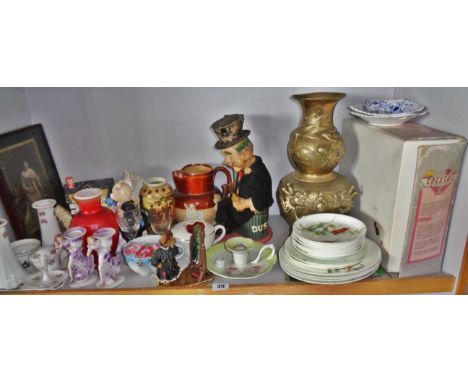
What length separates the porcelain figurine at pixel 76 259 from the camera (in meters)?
0.79

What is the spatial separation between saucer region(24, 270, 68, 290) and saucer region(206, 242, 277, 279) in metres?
0.31

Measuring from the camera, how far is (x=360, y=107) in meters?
0.96

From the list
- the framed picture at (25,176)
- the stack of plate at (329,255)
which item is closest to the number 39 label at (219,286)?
the stack of plate at (329,255)

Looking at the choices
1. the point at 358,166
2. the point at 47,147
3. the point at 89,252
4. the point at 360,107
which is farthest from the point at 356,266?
the point at 47,147

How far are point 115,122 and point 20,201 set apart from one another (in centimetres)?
31

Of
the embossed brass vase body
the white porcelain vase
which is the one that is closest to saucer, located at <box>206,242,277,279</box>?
the embossed brass vase body

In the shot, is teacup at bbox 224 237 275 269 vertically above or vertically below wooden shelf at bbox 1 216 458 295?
above

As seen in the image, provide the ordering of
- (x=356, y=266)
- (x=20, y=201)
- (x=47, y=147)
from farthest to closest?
(x=47, y=147), (x=20, y=201), (x=356, y=266)

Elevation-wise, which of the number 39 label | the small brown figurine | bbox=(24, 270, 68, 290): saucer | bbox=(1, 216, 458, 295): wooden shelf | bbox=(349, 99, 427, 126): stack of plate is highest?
bbox=(349, 99, 427, 126): stack of plate

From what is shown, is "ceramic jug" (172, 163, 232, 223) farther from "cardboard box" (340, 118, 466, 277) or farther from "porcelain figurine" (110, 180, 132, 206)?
"cardboard box" (340, 118, 466, 277)

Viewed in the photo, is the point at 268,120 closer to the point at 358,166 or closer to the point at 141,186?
the point at 358,166

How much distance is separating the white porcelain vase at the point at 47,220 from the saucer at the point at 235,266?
0.37m

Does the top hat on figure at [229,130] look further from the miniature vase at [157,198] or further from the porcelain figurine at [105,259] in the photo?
the porcelain figurine at [105,259]

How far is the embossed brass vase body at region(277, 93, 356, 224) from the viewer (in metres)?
0.89
